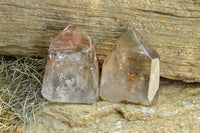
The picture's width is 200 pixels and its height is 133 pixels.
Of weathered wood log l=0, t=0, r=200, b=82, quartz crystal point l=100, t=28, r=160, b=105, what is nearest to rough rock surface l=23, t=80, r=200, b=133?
quartz crystal point l=100, t=28, r=160, b=105

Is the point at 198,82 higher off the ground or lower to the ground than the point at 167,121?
higher

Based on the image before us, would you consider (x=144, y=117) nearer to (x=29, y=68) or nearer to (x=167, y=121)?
(x=167, y=121)

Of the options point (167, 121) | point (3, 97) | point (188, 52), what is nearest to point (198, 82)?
point (188, 52)

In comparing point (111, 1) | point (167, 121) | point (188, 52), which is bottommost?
point (167, 121)

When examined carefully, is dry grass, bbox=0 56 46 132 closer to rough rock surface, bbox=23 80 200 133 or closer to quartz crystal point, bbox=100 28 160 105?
rough rock surface, bbox=23 80 200 133

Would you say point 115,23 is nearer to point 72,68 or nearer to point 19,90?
point 72,68

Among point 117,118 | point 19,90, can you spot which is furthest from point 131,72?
point 19,90

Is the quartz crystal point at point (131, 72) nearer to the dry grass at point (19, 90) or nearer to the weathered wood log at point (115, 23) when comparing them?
the weathered wood log at point (115, 23)

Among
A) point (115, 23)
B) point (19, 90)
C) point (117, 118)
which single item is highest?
point (115, 23)
